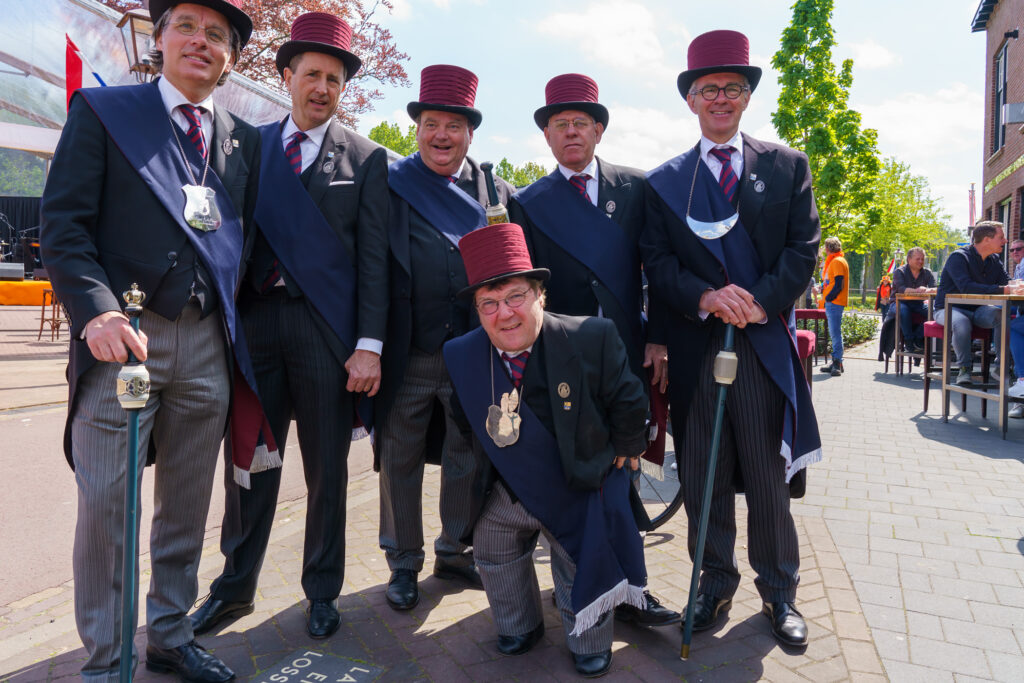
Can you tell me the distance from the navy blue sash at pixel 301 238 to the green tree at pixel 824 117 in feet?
68.9

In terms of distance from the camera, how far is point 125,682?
2.20 m

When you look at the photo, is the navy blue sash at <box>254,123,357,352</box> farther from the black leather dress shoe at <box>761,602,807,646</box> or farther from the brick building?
the brick building

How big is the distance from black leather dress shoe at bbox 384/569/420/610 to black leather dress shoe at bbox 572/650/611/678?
33.1 inches

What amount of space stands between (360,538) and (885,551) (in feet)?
9.70

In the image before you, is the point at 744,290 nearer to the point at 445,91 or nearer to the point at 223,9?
the point at 445,91

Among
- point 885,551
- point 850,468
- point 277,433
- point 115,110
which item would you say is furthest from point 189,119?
point 850,468

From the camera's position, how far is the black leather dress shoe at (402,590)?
127 inches

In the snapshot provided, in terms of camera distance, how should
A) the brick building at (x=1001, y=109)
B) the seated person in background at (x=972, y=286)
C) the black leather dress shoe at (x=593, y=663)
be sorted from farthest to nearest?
the brick building at (x=1001, y=109) → the seated person in background at (x=972, y=286) → the black leather dress shoe at (x=593, y=663)

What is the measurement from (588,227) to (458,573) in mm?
1840

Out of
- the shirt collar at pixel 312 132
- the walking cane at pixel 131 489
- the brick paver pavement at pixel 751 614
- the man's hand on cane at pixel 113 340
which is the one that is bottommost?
the brick paver pavement at pixel 751 614

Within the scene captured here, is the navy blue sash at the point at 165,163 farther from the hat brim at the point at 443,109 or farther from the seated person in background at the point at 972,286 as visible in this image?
the seated person in background at the point at 972,286

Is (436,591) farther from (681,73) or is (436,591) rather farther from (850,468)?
(850,468)

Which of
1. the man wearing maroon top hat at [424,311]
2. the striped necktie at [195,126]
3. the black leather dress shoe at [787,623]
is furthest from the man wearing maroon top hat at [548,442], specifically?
the striped necktie at [195,126]

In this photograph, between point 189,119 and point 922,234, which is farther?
point 922,234
